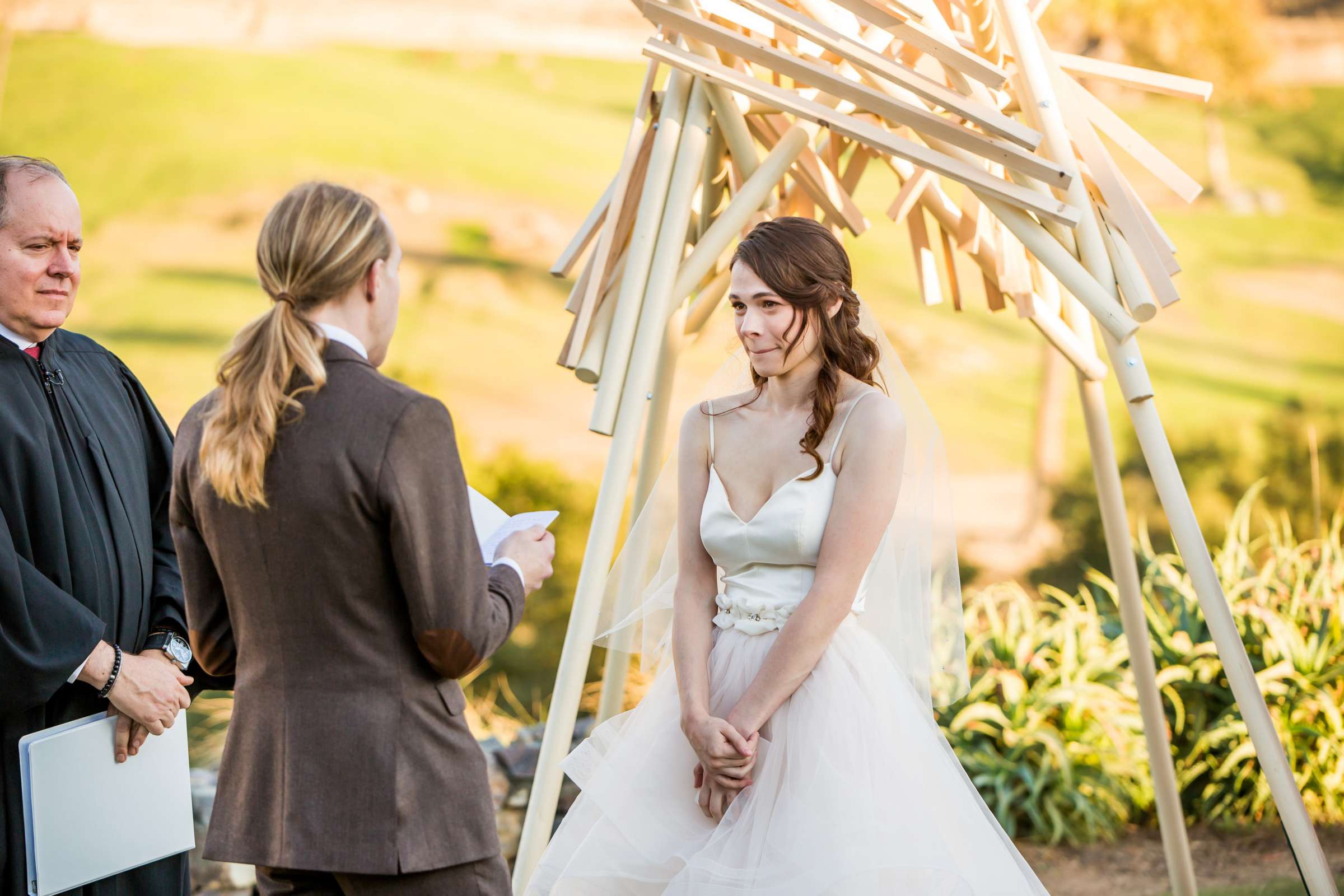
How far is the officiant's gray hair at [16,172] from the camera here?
7.52 feet

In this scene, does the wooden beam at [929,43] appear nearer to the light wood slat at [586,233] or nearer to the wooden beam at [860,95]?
the wooden beam at [860,95]

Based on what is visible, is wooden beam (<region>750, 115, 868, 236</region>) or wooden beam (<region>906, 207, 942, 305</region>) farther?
wooden beam (<region>906, 207, 942, 305</region>)

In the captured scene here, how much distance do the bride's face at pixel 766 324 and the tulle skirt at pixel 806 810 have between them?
0.58 metres

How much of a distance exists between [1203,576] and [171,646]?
86.2 inches

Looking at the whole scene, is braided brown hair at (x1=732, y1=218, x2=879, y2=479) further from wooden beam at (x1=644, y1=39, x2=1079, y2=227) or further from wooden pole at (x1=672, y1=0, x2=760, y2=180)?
wooden pole at (x1=672, y1=0, x2=760, y2=180)

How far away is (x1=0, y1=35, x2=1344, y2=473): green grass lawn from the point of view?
7703 millimetres

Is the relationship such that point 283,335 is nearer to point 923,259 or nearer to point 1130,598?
point 923,259

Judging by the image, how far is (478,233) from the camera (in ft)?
27.2

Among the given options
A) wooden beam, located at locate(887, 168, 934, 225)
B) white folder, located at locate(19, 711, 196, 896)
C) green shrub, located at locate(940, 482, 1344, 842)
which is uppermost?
wooden beam, located at locate(887, 168, 934, 225)

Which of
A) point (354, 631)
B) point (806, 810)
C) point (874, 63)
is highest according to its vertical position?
point (874, 63)

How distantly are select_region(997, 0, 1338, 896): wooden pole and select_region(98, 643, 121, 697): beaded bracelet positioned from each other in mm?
2109

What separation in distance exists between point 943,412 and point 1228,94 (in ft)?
10.3

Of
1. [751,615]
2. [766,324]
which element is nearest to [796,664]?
[751,615]

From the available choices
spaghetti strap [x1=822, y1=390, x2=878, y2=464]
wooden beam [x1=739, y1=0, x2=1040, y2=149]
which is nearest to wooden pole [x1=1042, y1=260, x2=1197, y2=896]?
wooden beam [x1=739, y1=0, x2=1040, y2=149]
